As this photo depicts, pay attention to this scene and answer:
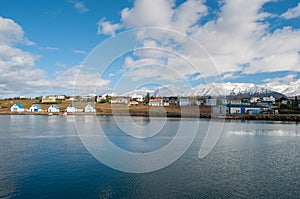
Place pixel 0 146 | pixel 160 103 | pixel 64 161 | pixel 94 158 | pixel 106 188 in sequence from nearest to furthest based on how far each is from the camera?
pixel 106 188
pixel 64 161
pixel 94 158
pixel 0 146
pixel 160 103

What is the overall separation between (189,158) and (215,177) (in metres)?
2.62

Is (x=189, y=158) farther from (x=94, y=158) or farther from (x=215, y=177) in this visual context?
(x=94, y=158)

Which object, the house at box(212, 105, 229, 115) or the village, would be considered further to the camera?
the house at box(212, 105, 229, 115)

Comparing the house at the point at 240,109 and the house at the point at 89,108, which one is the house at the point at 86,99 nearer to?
the house at the point at 89,108

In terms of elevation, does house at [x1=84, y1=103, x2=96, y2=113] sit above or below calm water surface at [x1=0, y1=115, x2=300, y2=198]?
above

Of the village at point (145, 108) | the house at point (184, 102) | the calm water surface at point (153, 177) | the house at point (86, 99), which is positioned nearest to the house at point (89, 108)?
the village at point (145, 108)

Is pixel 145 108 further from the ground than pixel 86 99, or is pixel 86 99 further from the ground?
pixel 86 99

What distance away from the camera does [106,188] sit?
6457 mm

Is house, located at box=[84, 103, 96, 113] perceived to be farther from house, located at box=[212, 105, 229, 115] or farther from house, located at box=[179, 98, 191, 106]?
house, located at box=[212, 105, 229, 115]

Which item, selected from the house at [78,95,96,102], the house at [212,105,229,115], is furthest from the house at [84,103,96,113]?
the house at [212,105,229,115]

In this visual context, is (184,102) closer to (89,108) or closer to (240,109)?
(240,109)

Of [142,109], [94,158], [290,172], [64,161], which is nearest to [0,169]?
[64,161]

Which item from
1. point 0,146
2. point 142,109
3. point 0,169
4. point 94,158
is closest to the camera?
point 0,169

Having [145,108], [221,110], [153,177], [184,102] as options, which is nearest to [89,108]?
[145,108]
